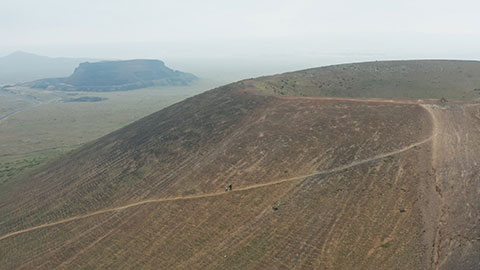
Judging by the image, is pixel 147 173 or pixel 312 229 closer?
pixel 312 229

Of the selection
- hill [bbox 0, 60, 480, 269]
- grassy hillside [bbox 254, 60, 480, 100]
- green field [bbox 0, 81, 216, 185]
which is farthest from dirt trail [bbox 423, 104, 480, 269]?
green field [bbox 0, 81, 216, 185]

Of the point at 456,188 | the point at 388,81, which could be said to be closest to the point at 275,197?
the point at 456,188

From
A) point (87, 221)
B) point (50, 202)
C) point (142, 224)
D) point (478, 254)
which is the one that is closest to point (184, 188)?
point (142, 224)

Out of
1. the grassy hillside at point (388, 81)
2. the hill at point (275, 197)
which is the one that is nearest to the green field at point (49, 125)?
the hill at point (275, 197)

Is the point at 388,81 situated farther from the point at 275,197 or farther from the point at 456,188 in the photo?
the point at 275,197

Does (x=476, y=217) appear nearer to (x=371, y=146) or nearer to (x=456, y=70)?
(x=371, y=146)

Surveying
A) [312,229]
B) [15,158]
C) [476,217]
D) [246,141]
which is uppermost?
[246,141]

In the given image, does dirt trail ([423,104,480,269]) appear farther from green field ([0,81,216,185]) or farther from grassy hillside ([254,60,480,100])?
green field ([0,81,216,185])
